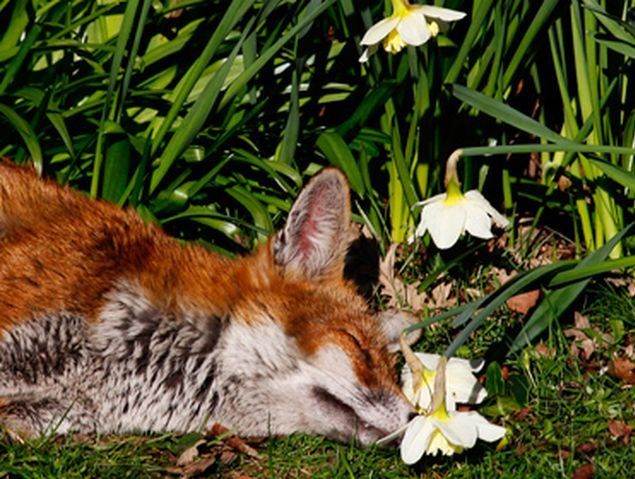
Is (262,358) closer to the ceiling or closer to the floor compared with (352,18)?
closer to the floor

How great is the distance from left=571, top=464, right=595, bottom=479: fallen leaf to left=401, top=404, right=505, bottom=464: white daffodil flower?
553mm

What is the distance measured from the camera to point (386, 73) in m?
5.21

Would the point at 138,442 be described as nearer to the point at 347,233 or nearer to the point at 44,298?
the point at 44,298

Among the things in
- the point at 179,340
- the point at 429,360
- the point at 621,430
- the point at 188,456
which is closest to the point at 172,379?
the point at 179,340

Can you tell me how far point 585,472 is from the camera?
3918 mm

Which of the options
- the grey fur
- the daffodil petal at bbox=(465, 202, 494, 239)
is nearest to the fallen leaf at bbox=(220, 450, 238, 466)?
the grey fur

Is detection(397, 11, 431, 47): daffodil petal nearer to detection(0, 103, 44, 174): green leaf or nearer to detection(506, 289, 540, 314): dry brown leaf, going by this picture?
detection(506, 289, 540, 314): dry brown leaf

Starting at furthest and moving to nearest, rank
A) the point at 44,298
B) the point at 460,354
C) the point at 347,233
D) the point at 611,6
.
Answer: the point at 611,6
the point at 460,354
the point at 347,233
the point at 44,298

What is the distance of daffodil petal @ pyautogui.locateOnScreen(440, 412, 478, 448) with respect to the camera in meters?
3.51

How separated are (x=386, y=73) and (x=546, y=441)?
1963 mm

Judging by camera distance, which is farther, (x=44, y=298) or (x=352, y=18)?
(x=352, y=18)

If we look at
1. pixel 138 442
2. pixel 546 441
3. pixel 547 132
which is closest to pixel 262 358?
pixel 138 442

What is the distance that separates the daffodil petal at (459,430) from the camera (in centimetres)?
351

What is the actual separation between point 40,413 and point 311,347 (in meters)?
1.04
